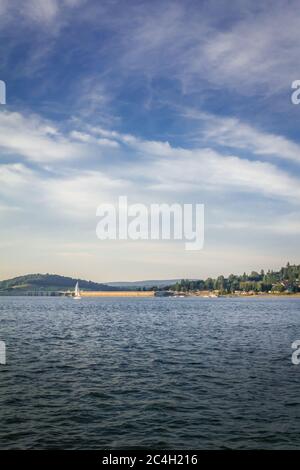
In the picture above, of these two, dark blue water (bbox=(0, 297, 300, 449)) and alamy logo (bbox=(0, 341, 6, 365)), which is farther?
alamy logo (bbox=(0, 341, 6, 365))

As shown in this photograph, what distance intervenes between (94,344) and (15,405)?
133 feet

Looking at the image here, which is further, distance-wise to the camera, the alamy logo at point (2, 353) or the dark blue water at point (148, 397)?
the alamy logo at point (2, 353)

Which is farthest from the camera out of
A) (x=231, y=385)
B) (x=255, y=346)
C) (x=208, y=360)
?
(x=255, y=346)

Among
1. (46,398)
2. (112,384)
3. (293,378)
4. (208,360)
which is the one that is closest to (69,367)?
(112,384)

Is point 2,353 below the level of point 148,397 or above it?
below

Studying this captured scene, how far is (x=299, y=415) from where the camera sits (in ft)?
114

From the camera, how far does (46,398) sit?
39906 millimetres

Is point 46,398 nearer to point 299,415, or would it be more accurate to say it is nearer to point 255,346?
point 299,415

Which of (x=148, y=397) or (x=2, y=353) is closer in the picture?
(x=148, y=397)

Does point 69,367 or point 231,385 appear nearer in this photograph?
point 231,385
